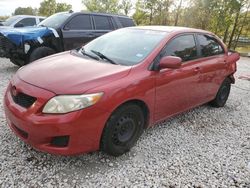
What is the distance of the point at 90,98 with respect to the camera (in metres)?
2.80

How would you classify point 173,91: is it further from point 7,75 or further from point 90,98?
point 7,75

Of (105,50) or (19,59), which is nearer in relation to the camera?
(105,50)

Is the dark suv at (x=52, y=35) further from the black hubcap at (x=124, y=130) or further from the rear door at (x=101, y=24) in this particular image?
the black hubcap at (x=124, y=130)

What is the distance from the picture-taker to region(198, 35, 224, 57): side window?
15.3 feet

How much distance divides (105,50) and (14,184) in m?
2.13

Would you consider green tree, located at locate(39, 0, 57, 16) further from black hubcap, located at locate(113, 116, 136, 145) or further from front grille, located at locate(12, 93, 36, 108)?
black hubcap, located at locate(113, 116, 136, 145)

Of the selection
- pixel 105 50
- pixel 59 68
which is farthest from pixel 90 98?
pixel 105 50

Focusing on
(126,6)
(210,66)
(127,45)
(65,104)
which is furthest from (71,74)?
(126,6)

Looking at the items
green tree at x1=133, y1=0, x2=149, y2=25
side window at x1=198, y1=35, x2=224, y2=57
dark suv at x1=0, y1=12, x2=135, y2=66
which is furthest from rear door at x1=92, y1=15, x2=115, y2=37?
green tree at x1=133, y1=0, x2=149, y2=25

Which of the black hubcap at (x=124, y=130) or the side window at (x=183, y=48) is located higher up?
the side window at (x=183, y=48)

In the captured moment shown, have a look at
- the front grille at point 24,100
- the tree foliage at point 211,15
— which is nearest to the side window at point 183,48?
the front grille at point 24,100

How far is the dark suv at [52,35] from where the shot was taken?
6.85 meters

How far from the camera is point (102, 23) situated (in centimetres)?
845

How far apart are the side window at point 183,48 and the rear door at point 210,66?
21 centimetres
